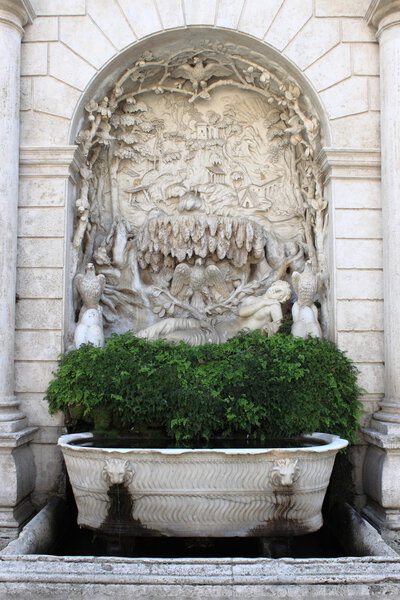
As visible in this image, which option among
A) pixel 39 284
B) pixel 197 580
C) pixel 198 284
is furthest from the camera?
pixel 198 284

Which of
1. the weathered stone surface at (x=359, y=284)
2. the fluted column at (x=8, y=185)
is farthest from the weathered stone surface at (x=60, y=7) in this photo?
the weathered stone surface at (x=359, y=284)

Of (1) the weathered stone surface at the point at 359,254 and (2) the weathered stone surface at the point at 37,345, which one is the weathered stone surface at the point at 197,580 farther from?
(1) the weathered stone surface at the point at 359,254

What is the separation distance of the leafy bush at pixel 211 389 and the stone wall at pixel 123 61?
0.45 meters

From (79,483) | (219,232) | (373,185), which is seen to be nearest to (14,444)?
(79,483)

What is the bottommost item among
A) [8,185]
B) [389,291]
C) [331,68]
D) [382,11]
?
[389,291]

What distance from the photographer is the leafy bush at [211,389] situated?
487 centimetres

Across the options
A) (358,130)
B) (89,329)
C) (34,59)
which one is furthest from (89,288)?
(358,130)

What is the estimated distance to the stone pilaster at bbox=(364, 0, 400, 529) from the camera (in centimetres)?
507

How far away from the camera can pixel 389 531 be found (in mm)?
4980

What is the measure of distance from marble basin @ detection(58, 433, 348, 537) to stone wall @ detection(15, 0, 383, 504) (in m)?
1.46

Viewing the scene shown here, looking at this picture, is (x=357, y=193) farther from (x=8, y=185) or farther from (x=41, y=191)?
(x=8, y=185)

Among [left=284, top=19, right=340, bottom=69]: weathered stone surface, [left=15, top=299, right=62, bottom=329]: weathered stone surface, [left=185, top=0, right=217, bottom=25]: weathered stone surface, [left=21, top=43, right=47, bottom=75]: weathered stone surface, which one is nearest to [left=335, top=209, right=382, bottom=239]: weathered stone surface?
[left=284, top=19, right=340, bottom=69]: weathered stone surface

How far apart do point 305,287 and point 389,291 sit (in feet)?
2.71

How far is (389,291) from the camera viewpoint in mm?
5574
